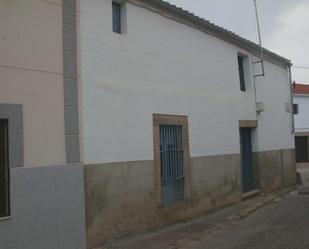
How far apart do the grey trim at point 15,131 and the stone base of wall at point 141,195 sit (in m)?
1.49

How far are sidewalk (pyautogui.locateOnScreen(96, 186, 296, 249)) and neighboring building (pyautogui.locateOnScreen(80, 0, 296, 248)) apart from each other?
0.75ft

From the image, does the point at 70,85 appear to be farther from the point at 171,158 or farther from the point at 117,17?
the point at 171,158

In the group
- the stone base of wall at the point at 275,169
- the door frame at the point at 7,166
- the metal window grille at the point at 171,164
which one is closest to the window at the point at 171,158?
the metal window grille at the point at 171,164

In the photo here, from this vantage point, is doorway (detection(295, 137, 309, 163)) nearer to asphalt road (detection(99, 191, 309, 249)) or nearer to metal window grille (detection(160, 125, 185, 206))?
asphalt road (detection(99, 191, 309, 249))

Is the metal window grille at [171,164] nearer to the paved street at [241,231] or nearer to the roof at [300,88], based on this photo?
the paved street at [241,231]

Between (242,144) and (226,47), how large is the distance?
3111mm

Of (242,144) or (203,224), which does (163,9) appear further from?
(242,144)

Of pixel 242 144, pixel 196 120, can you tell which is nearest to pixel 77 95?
pixel 196 120

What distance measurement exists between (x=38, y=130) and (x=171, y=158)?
4104mm

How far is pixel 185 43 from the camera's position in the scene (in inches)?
457

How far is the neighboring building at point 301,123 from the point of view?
35.2 metres

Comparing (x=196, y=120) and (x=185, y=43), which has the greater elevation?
(x=185, y=43)

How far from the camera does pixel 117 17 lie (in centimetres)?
960

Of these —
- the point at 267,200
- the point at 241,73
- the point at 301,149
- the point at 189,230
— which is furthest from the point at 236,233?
the point at 301,149
